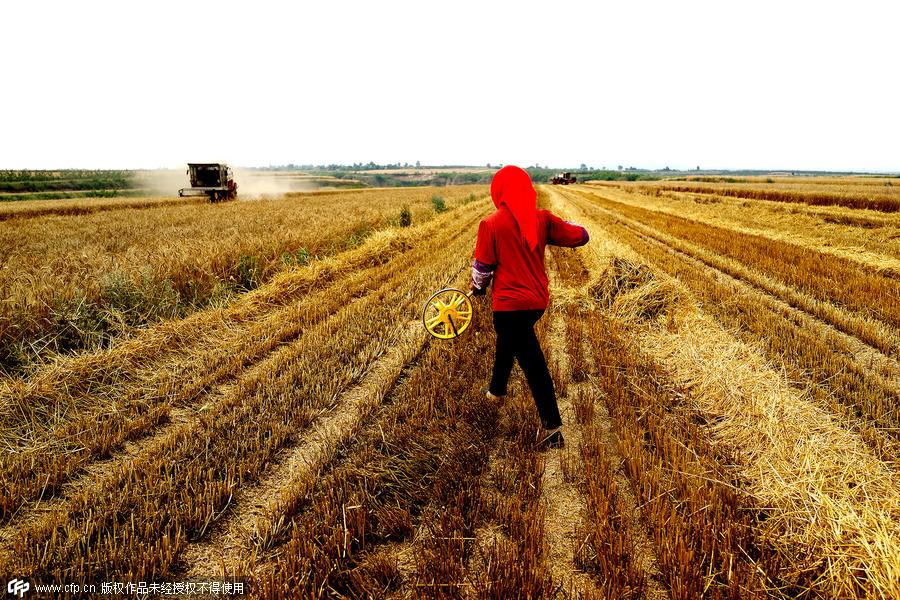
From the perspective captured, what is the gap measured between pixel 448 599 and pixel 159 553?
1.71 metres

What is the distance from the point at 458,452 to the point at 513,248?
1695mm

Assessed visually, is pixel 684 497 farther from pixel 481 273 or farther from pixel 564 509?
pixel 481 273

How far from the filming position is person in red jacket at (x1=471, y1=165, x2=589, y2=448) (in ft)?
10.8

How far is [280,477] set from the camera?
3.12 meters

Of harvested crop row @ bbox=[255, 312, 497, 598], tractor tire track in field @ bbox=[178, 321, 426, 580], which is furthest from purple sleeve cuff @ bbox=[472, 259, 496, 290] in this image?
tractor tire track in field @ bbox=[178, 321, 426, 580]

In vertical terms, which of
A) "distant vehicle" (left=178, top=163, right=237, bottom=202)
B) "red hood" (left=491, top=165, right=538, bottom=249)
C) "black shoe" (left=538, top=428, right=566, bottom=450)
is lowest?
"black shoe" (left=538, top=428, right=566, bottom=450)

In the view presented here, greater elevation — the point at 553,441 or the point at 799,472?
the point at 799,472

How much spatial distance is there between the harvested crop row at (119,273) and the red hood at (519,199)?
5.27 m

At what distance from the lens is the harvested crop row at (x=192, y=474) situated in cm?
240

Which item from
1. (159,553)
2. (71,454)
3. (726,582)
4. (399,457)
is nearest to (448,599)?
(399,457)

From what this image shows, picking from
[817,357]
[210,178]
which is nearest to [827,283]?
[817,357]

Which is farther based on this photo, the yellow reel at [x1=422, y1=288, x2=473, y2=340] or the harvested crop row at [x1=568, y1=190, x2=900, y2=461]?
the yellow reel at [x1=422, y1=288, x2=473, y2=340]

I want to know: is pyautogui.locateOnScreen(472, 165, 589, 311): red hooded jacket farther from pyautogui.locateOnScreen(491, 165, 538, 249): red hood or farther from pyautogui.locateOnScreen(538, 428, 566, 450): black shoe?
pyautogui.locateOnScreen(538, 428, 566, 450): black shoe

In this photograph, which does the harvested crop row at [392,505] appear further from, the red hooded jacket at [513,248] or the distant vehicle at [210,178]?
the distant vehicle at [210,178]
